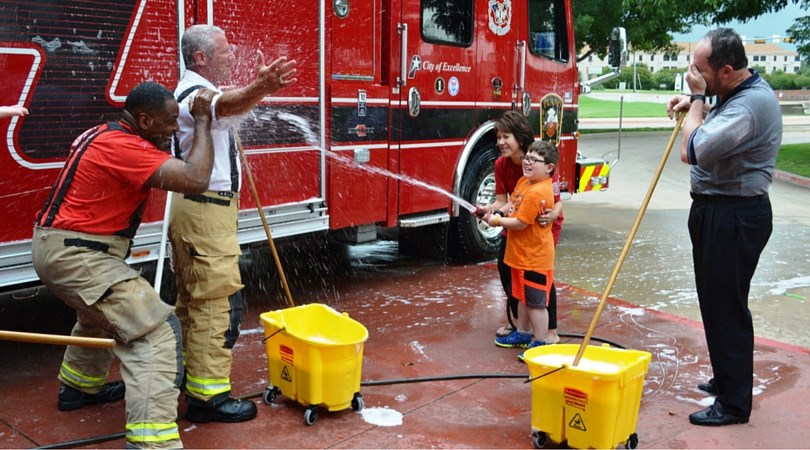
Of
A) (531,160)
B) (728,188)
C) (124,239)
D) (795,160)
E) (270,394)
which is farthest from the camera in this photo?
(795,160)

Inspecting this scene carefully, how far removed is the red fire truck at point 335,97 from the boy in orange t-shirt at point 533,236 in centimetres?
160

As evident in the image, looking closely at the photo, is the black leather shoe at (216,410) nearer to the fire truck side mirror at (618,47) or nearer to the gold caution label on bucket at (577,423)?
the gold caution label on bucket at (577,423)

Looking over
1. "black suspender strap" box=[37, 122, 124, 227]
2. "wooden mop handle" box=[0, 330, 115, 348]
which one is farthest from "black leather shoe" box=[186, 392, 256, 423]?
"black suspender strap" box=[37, 122, 124, 227]

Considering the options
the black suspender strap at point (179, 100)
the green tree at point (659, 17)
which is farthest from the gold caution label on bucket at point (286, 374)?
the green tree at point (659, 17)

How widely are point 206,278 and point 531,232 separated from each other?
203cm

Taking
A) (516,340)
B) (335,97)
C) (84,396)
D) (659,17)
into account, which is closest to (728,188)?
(516,340)

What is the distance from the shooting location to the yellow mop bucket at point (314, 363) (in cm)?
391

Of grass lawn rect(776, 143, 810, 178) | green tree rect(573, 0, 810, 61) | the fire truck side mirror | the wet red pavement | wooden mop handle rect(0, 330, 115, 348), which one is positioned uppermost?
green tree rect(573, 0, 810, 61)

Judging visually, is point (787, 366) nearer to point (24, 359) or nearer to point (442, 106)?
point (442, 106)

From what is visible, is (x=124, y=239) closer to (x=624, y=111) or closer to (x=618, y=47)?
(x=618, y=47)

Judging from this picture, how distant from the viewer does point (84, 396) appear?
Result: 4.16m

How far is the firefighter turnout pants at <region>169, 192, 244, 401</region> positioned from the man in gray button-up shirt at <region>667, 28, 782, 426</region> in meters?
2.28

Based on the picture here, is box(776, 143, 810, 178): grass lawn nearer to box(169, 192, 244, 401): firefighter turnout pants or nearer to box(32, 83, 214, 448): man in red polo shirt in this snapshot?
box(169, 192, 244, 401): firefighter turnout pants

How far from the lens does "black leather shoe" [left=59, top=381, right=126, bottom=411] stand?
4129 millimetres
